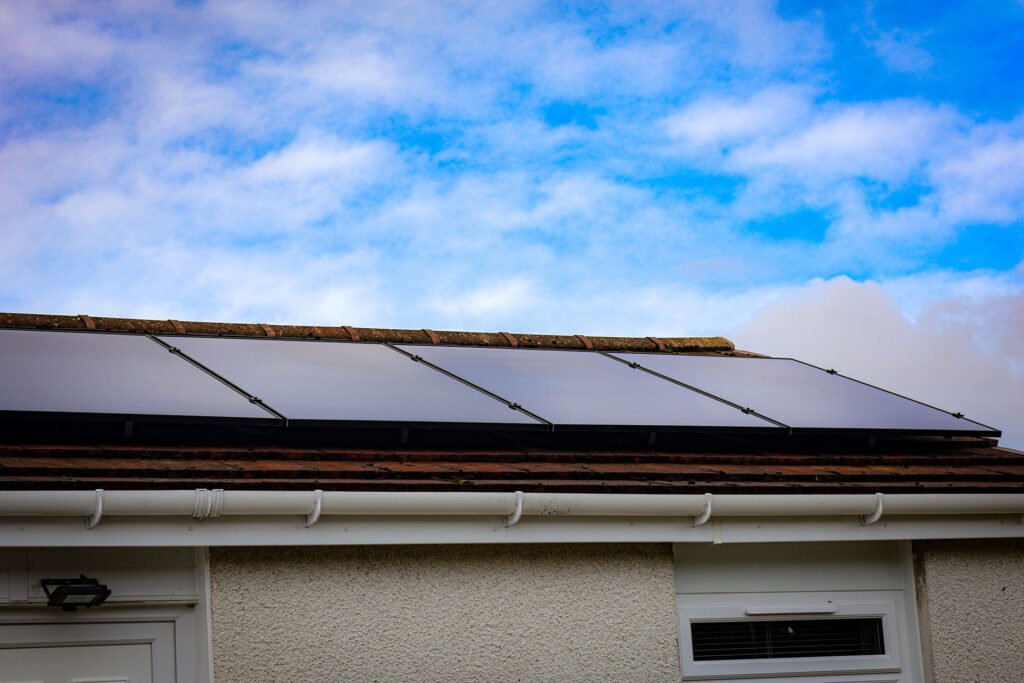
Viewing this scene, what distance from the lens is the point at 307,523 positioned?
560 centimetres

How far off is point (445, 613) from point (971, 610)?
3.71m

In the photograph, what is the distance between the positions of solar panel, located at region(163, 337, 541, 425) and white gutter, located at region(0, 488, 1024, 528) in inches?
38.2

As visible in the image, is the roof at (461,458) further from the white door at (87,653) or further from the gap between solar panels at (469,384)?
the white door at (87,653)

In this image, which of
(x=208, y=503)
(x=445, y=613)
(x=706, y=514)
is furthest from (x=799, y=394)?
(x=208, y=503)

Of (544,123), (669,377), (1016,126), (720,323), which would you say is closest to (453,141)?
(544,123)

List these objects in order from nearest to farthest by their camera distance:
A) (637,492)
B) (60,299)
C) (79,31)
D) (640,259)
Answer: (637,492)
(79,31)
(60,299)
(640,259)

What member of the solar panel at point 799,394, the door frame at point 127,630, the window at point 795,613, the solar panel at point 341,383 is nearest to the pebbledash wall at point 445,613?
the door frame at point 127,630

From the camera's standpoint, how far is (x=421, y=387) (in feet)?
24.4

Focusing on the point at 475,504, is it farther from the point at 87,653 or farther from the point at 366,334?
the point at 366,334

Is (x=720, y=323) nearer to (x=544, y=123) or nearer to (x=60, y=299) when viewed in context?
(x=544, y=123)

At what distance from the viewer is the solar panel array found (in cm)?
642

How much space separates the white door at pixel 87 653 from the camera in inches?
211

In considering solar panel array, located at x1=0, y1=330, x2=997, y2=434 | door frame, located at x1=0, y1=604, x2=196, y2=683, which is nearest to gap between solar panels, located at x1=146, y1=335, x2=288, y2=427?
Result: solar panel array, located at x1=0, y1=330, x2=997, y2=434

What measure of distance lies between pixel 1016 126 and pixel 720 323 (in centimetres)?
528
